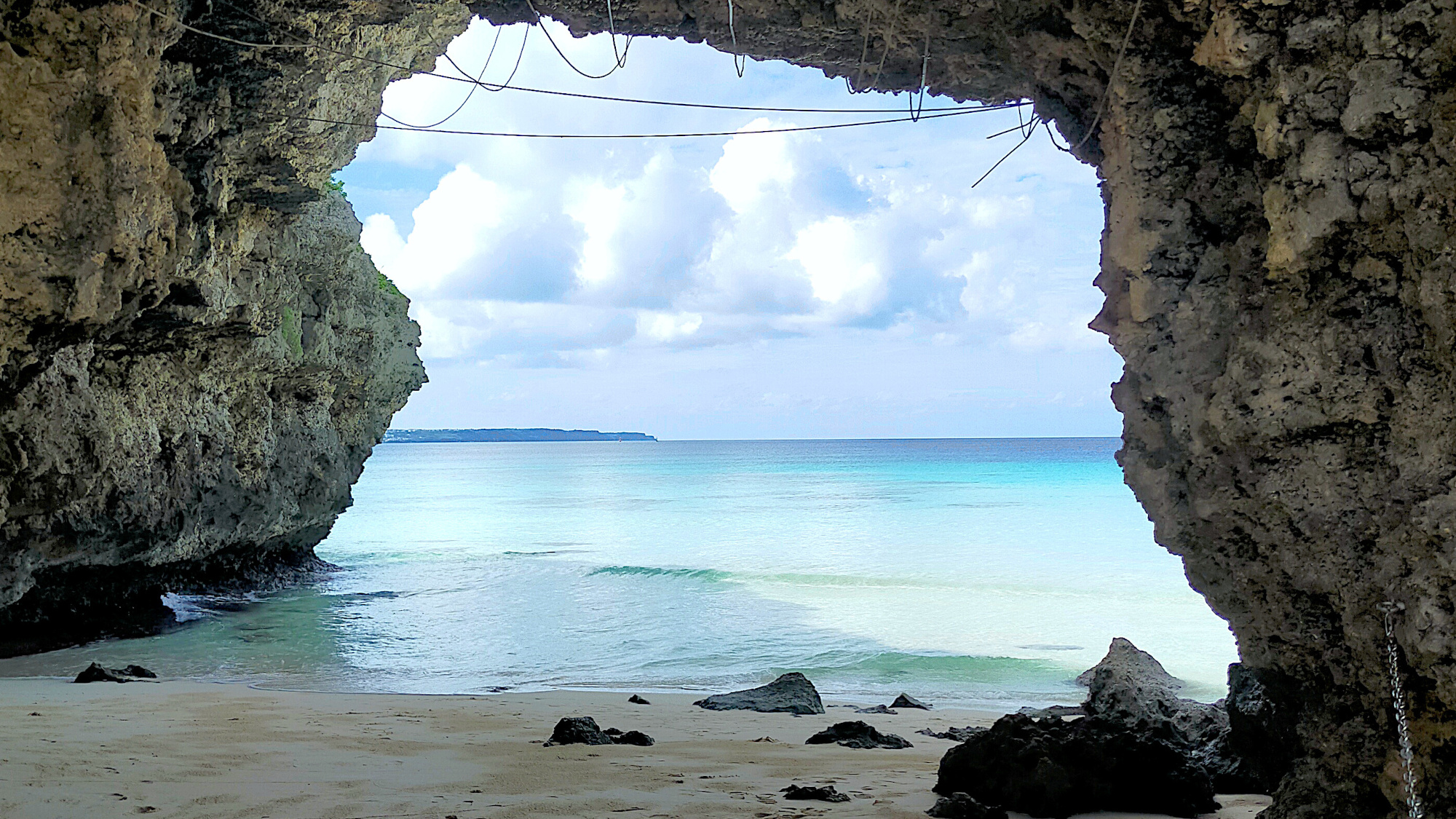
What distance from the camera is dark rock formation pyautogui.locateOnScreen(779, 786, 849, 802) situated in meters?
4.09

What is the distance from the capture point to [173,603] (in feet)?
41.1

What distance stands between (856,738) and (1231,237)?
12.0 ft

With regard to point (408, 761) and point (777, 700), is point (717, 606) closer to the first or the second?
point (777, 700)

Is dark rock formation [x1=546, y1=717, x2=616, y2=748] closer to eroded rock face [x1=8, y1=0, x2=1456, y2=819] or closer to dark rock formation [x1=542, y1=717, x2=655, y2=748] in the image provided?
dark rock formation [x1=542, y1=717, x2=655, y2=748]

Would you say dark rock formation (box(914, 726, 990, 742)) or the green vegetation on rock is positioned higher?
the green vegetation on rock

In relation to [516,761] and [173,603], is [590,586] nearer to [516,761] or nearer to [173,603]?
[173,603]

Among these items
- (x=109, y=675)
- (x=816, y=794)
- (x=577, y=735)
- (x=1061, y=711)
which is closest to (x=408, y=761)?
(x=577, y=735)

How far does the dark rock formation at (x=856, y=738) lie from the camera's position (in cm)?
565

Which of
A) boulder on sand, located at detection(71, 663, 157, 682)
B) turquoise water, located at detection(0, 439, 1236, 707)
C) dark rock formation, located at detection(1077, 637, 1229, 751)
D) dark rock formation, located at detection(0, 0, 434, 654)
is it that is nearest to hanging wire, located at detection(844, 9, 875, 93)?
dark rock formation, located at detection(0, 0, 434, 654)

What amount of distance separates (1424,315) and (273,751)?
543cm

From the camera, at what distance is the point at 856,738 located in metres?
5.72

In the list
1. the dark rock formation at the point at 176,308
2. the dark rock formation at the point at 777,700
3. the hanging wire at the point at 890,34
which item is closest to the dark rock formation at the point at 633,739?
the dark rock formation at the point at 777,700

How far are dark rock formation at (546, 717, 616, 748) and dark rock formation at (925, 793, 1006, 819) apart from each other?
2.28 m

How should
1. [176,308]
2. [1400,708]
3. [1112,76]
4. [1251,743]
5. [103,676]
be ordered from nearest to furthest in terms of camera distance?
[1400,708] < [1112,76] < [1251,743] < [103,676] < [176,308]
